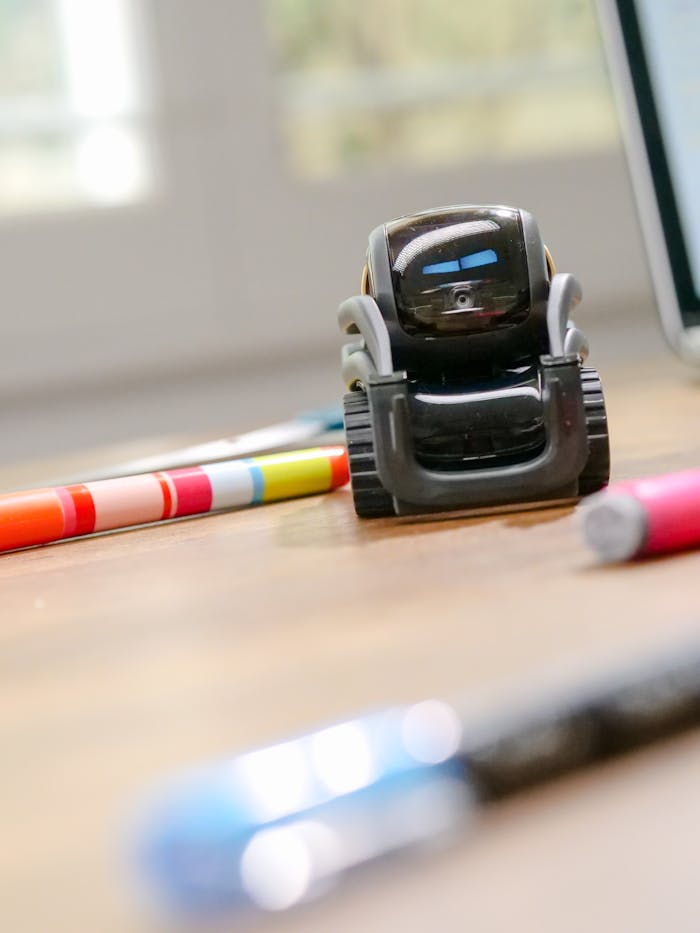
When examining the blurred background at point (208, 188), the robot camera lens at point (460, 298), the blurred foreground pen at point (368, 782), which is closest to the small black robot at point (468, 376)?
the robot camera lens at point (460, 298)

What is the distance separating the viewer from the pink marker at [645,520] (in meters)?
0.37

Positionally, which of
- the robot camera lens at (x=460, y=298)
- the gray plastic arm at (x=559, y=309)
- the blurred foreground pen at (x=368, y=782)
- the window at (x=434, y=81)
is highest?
the window at (x=434, y=81)

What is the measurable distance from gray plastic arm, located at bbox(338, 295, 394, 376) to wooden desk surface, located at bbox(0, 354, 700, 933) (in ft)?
0.23

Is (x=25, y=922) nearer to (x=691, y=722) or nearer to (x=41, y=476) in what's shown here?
A: (x=691, y=722)

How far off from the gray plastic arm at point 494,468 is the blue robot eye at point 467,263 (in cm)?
5

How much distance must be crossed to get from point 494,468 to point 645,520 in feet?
0.41

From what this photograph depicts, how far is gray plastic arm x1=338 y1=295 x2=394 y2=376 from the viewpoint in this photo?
50cm

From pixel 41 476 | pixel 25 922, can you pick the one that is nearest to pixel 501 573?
pixel 25 922

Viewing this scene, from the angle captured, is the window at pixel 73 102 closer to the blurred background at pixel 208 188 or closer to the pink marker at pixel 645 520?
the blurred background at pixel 208 188

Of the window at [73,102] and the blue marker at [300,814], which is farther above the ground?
the window at [73,102]

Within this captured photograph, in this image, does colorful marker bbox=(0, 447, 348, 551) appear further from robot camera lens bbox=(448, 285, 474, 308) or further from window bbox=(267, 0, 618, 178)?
window bbox=(267, 0, 618, 178)

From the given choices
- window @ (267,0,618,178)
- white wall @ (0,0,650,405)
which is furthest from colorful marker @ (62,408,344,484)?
window @ (267,0,618,178)

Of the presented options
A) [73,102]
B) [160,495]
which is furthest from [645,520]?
[73,102]

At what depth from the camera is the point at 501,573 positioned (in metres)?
0.38
